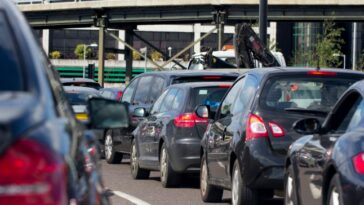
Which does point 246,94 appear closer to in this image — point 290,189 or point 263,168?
point 263,168

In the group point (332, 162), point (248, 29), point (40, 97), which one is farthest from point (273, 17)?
point (40, 97)

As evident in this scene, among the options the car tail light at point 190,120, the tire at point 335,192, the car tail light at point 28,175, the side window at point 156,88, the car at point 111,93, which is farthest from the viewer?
the car at point 111,93

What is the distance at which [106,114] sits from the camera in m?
Result: 5.82

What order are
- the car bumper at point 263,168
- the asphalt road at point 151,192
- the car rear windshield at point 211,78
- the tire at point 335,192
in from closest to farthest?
the tire at point 335,192, the car bumper at point 263,168, the asphalt road at point 151,192, the car rear windshield at point 211,78

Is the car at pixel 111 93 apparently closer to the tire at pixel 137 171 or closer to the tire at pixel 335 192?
the tire at pixel 137 171

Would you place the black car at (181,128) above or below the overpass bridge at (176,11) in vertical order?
below

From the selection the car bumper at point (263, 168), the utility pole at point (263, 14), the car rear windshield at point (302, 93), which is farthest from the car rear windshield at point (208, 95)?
the utility pole at point (263, 14)

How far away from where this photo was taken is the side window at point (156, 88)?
69.8 feet

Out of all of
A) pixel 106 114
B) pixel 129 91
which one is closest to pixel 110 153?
pixel 129 91

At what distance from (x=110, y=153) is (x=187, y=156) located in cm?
723

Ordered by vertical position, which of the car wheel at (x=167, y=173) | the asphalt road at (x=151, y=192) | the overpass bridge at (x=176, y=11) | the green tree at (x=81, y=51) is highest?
the overpass bridge at (x=176, y=11)

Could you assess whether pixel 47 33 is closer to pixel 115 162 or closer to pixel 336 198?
pixel 115 162

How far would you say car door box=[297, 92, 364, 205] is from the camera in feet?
30.9

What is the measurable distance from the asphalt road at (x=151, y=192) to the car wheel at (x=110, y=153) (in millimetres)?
2717
